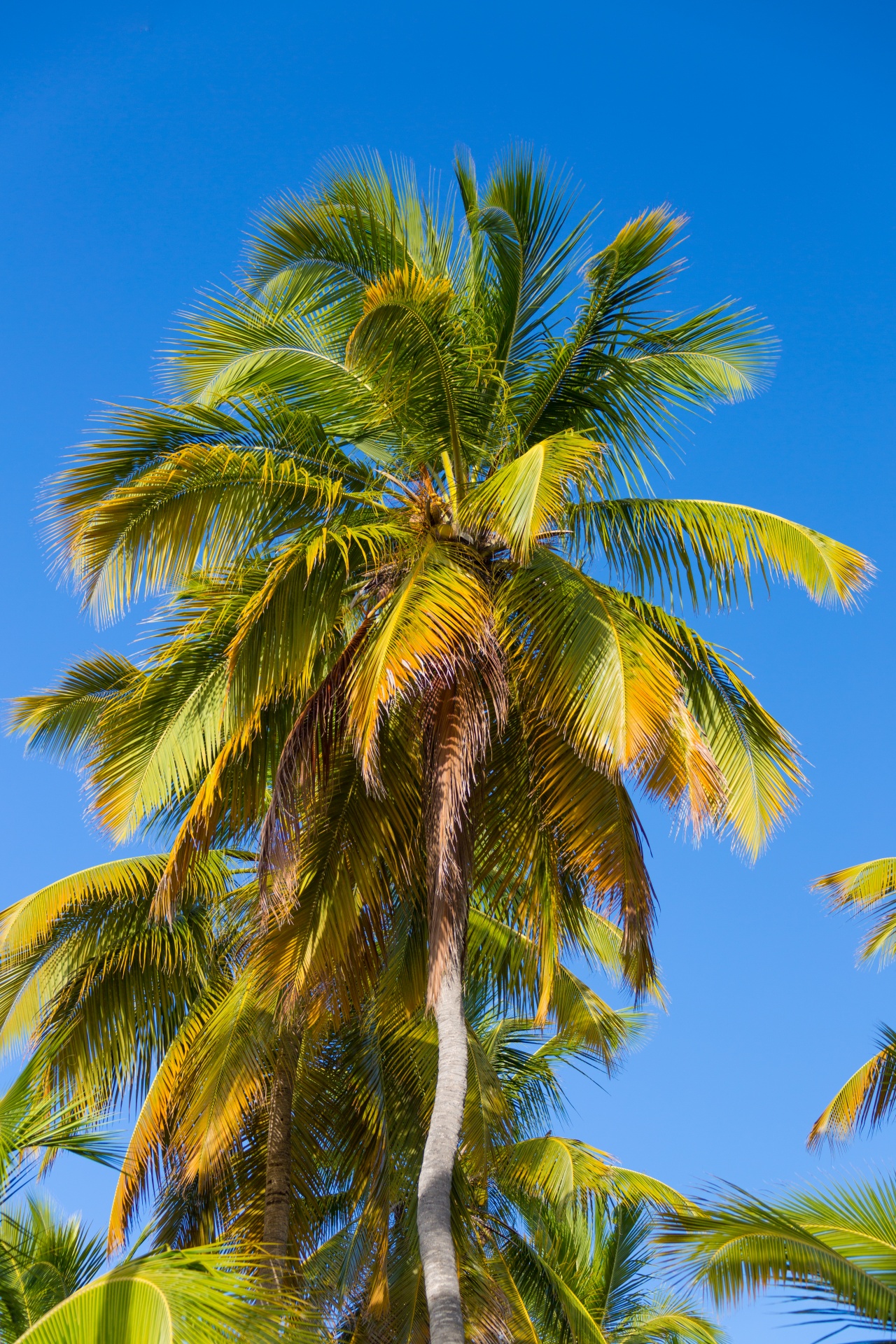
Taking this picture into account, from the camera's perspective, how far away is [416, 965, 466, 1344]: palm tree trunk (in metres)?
7.25

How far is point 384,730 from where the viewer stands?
30.7 feet

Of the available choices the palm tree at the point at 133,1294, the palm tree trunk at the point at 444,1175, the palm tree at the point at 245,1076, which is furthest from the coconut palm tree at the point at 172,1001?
the palm tree at the point at 133,1294

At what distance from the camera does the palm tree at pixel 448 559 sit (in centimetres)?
870

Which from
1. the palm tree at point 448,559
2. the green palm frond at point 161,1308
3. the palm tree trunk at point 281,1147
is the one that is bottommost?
the green palm frond at point 161,1308

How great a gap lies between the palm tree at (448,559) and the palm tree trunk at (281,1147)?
8.63ft

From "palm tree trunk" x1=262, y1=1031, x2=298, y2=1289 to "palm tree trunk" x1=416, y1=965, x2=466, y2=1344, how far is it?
10.0 feet

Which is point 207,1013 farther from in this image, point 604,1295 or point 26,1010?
point 604,1295

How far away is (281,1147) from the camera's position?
11.4 metres

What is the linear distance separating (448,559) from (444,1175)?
4149mm

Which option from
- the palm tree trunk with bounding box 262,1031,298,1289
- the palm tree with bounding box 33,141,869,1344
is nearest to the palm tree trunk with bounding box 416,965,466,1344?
the palm tree with bounding box 33,141,869,1344

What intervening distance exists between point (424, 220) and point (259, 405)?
88.1 inches

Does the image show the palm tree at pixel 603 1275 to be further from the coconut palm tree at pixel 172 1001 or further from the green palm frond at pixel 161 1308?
the green palm frond at pixel 161 1308

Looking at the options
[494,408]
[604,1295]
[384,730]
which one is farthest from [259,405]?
[604,1295]

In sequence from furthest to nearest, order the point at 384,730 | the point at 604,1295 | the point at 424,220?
the point at 604,1295, the point at 424,220, the point at 384,730
